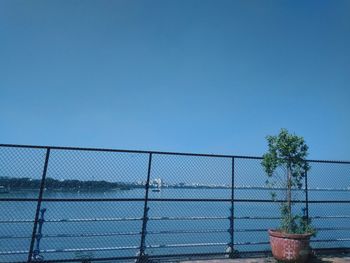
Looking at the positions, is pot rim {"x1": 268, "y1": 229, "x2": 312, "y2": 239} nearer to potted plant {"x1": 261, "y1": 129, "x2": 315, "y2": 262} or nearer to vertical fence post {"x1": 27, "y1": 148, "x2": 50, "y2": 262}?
potted plant {"x1": 261, "y1": 129, "x2": 315, "y2": 262}

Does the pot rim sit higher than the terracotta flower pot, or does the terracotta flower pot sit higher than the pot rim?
the pot rim

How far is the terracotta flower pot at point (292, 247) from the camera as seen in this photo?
7027mm

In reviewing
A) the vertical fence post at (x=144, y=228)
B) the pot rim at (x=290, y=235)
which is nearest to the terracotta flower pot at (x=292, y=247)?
the pot rim at (x=290, y=235)

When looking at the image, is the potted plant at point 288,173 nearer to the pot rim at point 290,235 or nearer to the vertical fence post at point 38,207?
the pot rim at point 290,235

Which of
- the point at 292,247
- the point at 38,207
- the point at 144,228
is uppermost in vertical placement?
the point at 38,207

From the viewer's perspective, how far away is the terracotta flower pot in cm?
703

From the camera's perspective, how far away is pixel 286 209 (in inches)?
308

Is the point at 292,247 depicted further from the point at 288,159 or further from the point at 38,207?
the point at 38,207

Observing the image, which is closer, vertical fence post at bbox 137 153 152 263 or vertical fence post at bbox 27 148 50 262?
vertical fence post at bbox 27 148 50 262

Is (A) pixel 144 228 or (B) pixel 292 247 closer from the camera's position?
(A) pixel 144 228

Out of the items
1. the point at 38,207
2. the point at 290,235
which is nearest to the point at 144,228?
the point at 38,207

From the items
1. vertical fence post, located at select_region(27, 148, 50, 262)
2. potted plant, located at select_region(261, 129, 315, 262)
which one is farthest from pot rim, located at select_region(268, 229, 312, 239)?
vertical fence post, located at select_region(27, 148, 50, 262)

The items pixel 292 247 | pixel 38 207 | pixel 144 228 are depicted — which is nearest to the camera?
pixel 38 207

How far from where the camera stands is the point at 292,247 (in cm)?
A: 704
